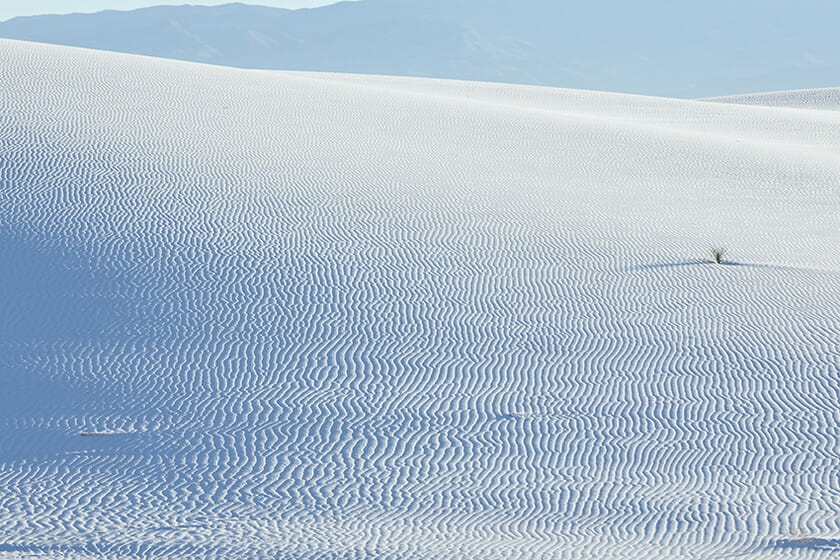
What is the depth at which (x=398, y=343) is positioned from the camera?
8.54m

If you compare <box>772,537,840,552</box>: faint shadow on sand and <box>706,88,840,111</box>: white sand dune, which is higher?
<box>706,88,840,111</box>: white sand dune

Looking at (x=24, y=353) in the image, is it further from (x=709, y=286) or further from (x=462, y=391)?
(x=709, y=286)

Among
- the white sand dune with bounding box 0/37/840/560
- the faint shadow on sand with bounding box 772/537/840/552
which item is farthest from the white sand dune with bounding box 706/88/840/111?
the faint shadow on sand with bounding box 772/537/840/552

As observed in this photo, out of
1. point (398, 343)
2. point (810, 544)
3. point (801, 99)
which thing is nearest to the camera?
point (810, 544)

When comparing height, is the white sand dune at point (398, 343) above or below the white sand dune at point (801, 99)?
below

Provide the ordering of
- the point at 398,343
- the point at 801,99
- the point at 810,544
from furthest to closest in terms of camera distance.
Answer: the point at 801,99 → the point at 398,343 → the point at 810,544

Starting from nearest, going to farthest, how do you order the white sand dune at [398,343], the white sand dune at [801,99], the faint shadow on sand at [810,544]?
the faint shadow on sand at [810,544], the white sand dune at [398,343], the white sand dune at [801,99]

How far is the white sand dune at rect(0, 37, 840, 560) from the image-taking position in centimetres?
594

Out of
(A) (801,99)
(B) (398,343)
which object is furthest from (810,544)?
(A) (801,99)

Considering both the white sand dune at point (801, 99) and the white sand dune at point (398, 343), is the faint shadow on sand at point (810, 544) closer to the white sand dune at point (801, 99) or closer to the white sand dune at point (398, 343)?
the white sand dune at point (398, 343)

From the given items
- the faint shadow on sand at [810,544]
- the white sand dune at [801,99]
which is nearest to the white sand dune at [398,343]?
the faint shadow on sand at [810,544]

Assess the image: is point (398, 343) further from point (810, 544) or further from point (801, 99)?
point (801, 99)

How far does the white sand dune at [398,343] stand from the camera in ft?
19.5

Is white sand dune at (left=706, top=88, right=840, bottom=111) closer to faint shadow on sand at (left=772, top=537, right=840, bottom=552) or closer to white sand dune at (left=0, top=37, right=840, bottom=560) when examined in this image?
white sand dune at (left=0, top=37, right=840, bottom=560)
